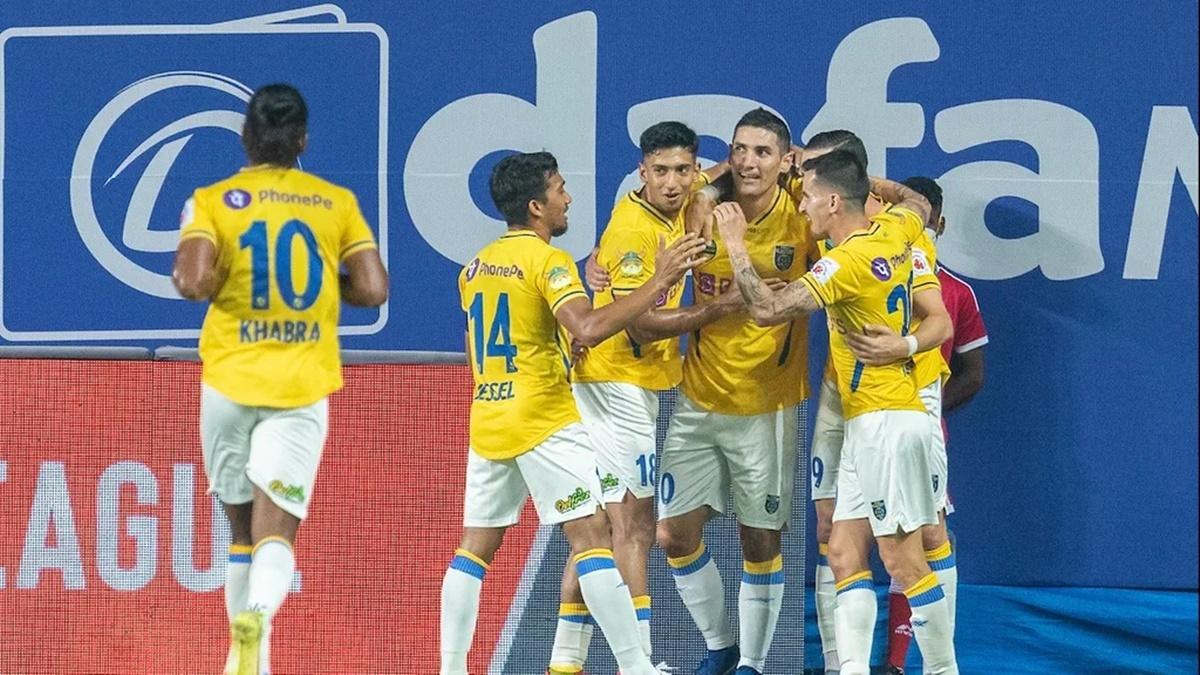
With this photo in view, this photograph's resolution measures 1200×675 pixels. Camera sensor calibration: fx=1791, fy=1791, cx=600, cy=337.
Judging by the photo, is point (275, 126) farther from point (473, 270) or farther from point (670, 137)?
point (670, 137)

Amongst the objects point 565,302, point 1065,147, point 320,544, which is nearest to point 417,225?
point 320,544

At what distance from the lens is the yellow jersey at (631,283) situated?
7309mm

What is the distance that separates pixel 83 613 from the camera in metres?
7.72

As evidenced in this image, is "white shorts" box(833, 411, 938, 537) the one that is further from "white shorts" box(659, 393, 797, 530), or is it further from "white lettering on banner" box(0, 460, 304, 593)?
"white lettering on banner" box(0, 460, 304, 593)

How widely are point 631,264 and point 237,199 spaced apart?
188cm

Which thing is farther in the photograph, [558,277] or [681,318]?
[681,318]

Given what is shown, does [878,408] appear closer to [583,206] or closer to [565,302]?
[565,302]

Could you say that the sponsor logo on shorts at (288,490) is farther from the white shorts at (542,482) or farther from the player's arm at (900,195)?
the player's arm at (900,195)

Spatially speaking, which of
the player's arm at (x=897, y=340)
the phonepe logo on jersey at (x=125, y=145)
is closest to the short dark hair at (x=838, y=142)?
the player's arm at (x=897, y=340)

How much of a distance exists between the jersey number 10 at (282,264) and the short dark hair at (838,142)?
235 cm

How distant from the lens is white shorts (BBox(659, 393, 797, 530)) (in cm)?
750

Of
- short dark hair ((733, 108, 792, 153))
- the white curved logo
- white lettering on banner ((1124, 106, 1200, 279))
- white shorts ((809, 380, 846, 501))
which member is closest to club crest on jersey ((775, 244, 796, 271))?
short dark hair ((733, 108, 792, 153))

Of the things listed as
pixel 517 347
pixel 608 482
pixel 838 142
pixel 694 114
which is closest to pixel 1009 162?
pixel 838 142

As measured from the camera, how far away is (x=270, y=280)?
5.96 m
